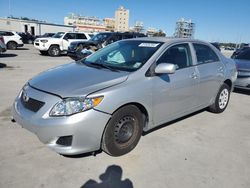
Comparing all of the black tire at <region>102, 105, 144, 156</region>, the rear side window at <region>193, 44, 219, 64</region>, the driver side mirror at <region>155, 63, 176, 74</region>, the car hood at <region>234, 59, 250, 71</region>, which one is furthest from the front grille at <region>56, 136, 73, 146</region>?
the car hood at <region>234, 59, 250, 71</region>

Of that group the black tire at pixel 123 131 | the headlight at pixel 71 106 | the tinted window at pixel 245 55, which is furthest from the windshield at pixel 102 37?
the headlight at pixel 71 106

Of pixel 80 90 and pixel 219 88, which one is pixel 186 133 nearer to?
pixel 219 88

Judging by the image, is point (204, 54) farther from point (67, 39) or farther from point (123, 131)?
point (67, 39)

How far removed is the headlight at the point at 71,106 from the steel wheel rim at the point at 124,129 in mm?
568

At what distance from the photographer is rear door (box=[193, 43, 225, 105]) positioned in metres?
4.40

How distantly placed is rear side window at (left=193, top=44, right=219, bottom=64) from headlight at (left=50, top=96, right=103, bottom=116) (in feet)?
8.34

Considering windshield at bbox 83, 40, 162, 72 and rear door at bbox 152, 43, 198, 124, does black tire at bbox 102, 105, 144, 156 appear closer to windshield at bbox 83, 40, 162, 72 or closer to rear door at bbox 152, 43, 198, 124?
rear door at bbox 152, 43, 198, 124

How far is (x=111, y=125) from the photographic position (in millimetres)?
2994

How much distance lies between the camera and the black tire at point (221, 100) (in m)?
5.13

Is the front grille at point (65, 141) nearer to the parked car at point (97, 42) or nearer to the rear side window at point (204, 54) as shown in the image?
the rear side window at point (204, 54)

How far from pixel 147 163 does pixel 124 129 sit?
556 millimetres

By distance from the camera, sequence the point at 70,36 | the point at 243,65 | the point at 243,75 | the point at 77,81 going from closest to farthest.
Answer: the point at 77,81 < the point at 243,75 < the point at 243,65 < the point at 70,36

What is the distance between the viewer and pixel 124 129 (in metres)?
3.28

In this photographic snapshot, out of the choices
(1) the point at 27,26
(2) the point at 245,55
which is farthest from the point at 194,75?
(1) the point at 27,26
